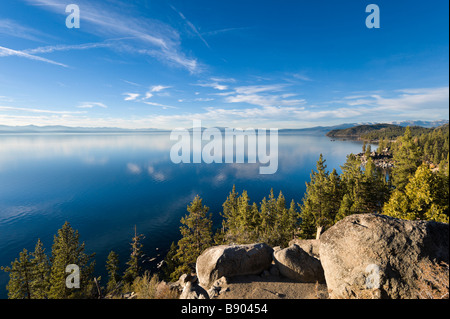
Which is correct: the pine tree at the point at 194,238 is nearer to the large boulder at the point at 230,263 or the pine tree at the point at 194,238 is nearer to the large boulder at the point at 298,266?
the large boulder at the point at 230,263

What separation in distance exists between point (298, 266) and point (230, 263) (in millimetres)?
5181

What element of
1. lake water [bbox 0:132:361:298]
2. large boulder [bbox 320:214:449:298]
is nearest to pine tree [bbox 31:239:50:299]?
lake water [bbox 0:132:361:298]

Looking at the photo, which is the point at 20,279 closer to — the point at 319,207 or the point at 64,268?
the point at 64,268

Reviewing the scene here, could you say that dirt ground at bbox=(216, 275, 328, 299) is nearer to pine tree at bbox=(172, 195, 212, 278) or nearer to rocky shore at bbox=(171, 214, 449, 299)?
rocky shore at bbox=(171, 214, 449, 299)

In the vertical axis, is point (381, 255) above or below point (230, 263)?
above

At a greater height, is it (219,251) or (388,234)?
(388,234)

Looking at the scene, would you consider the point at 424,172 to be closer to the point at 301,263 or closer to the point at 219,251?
the point at 301,263

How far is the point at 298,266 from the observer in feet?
47.2

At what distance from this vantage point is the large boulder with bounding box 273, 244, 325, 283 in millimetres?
14227

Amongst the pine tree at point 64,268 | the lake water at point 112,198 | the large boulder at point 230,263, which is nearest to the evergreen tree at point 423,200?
the large boulder at point 230,263

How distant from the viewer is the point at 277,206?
37.9 metres

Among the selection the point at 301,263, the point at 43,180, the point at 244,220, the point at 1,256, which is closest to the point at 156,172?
the point at 43,180

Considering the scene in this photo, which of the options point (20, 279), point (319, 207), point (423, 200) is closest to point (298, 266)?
point (423, 200)
